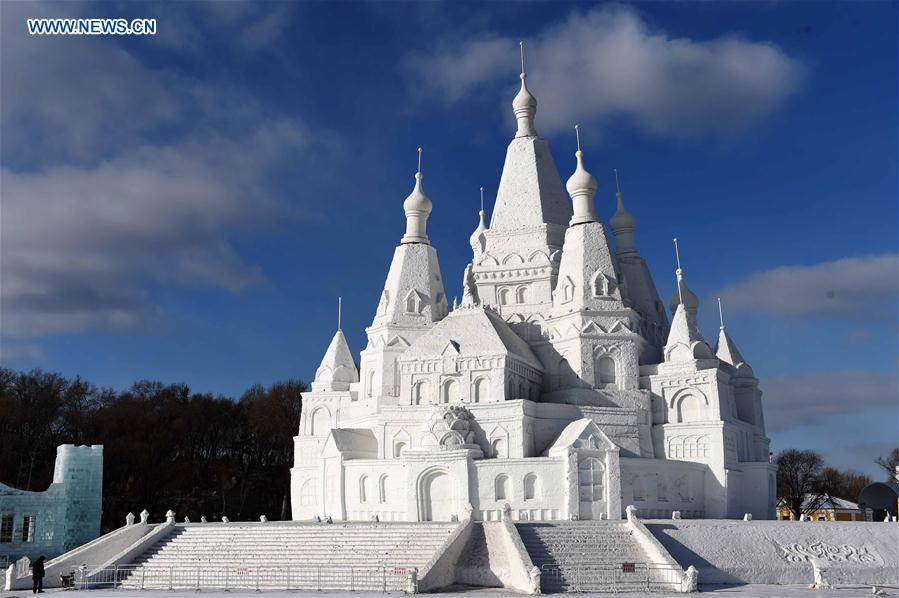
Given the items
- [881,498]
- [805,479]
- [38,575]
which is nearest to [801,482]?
[805,479]

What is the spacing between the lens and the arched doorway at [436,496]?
33.1 m

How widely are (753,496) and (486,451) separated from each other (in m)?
12.0

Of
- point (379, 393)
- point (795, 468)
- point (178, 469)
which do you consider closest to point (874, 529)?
point (379, 393)

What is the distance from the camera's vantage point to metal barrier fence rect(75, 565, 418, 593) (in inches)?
933

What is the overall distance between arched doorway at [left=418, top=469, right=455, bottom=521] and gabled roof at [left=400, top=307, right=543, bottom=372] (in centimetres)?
580

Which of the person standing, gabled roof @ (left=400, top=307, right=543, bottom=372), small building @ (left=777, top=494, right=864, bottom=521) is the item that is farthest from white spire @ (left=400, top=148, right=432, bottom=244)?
small building @ (left=777, top=494, right=864, bottom=521)

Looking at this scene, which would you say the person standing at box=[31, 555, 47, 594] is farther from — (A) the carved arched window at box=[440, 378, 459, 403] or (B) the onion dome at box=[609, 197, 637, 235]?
(B) the onion dome at box=[609, 197, 637, 235]

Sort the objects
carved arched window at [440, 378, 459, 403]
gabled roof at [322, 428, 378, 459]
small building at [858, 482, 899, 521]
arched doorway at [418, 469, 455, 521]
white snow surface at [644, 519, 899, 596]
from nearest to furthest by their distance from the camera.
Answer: white snow surface at [644, 519, 899, 596] < arched doorway at [418, 469, 455, 521] < gabled roof at [322, 428, 378, 459] < carved arched window at [440, 378, 459, 403] < small building at [858, 482, 899, 521]

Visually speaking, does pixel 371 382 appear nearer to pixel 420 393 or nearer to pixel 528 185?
pixel 420 393

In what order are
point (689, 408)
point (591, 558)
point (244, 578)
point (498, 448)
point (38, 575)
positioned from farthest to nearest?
1. point (689, 408)
2. point (498, 448)
3. point (244, 578)
4. point (591, 558)
5. point (38, 575)

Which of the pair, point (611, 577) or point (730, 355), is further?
point (730, 355)

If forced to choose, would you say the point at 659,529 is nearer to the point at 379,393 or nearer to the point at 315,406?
the point at 379,393

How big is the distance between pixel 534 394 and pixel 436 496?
766 cm

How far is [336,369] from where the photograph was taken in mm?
42469
